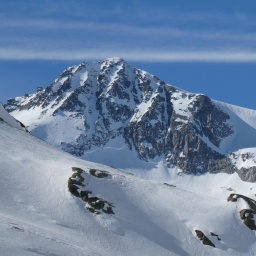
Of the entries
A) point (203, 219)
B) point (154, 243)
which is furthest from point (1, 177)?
point (203, 219)

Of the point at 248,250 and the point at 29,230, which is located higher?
the point at 29,230

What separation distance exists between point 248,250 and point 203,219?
585 centimetres

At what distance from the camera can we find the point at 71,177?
66.2m

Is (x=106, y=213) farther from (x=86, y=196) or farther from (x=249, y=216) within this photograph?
(x=249, y=216)

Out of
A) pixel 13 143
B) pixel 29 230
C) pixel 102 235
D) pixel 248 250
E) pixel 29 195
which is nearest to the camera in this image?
pixel 29 230

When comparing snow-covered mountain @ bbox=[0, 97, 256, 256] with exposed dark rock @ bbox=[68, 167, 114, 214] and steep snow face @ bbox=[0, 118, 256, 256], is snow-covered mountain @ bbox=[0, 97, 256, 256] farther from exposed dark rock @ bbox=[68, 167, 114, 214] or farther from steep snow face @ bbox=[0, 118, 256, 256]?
steep snow face @ bbox=[0, 118, 256, 256]

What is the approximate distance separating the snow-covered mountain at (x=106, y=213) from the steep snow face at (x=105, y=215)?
0.33 ft

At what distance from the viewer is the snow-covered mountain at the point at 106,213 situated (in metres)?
51.9

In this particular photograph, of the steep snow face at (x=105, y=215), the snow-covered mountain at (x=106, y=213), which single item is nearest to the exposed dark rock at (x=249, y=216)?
the snow-covered mountain at (x=106, y=213)

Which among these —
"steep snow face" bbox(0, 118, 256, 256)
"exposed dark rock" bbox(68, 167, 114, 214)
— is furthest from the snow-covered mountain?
"steep snow face" bbox(0, 118, 256, 256)

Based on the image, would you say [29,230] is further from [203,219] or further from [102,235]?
[203,219]

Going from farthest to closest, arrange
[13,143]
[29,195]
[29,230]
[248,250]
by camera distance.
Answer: [13,143] < [248,250] < [29,195] < [29,230]

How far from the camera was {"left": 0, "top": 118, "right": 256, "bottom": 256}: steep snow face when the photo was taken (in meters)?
49.7

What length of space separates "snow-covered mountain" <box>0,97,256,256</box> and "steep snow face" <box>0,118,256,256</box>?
0.10m
